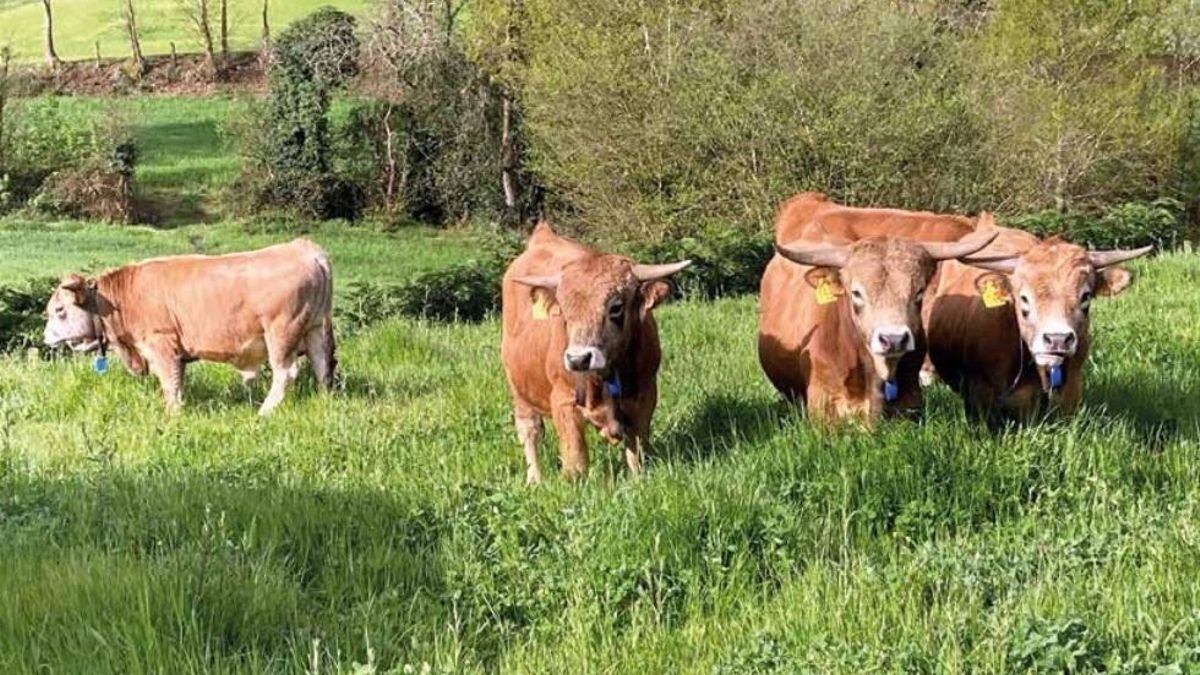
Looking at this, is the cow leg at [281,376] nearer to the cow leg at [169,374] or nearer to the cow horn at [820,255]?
the cow leg at [169,374]

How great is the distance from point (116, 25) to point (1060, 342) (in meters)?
53.2

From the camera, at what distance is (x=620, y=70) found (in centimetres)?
2162

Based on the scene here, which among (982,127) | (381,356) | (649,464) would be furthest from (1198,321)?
(982,127)

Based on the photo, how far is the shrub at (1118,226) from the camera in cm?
1839

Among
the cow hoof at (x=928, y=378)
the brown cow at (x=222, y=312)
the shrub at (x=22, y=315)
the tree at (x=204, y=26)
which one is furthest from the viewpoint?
the tree at (x=204, y=26)

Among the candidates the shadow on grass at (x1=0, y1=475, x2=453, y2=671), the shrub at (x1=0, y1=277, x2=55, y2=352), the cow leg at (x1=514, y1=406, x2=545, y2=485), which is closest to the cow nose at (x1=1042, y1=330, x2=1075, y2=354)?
the cow leg at (x1=514, y1=406, x2=545, y2=485)

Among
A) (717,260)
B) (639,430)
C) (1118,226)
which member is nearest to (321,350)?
(639,430)

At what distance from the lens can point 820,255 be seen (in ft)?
22.7

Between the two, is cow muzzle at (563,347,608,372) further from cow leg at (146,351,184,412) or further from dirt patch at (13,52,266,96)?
dirt patch at (13,52,266,96)

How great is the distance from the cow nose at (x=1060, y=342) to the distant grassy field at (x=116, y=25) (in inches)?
1619

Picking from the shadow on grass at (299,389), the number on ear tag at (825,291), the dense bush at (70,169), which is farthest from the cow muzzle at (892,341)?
the dense bush at (70,169)

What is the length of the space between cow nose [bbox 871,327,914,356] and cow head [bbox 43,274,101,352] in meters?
6.82

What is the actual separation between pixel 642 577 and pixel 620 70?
17747 mm

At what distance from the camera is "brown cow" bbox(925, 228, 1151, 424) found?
6426mm
